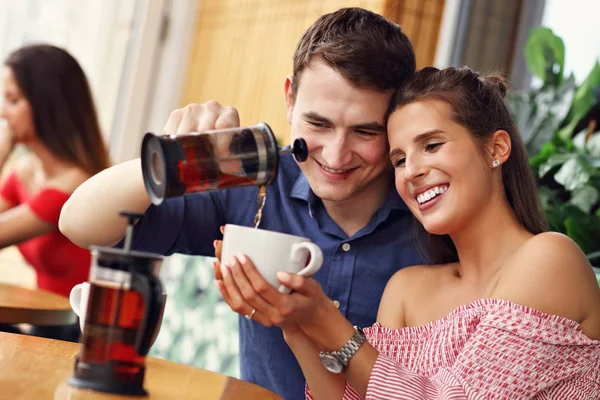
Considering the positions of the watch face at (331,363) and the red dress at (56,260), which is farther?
the red dress at (56,260)

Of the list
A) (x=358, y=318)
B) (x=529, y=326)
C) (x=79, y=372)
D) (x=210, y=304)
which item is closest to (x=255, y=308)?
(x=79, y=372)

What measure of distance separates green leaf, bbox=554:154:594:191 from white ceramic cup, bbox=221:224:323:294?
131cm

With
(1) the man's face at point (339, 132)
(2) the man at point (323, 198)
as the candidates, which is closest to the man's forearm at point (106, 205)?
(2) the man at point (323, 198)

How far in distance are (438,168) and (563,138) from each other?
1.19 m

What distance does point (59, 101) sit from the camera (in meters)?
2.89

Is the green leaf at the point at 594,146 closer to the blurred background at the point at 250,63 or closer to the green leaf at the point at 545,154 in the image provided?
the blurred background at the point at 250,63

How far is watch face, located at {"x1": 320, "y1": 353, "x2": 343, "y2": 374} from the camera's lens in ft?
4.26

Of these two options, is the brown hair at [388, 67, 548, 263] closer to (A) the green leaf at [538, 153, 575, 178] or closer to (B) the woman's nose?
(B) the woman's nose

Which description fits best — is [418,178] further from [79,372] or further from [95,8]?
[95,8]

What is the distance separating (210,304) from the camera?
2.82 m

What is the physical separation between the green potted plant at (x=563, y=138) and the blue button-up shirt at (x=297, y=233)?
1.87ft

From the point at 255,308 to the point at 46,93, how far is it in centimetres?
200

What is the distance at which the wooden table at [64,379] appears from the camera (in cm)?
96

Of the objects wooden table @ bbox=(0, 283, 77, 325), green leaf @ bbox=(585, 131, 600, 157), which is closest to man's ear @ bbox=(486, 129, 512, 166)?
green leaf @ bbox=(585, 131, 600, 157)
